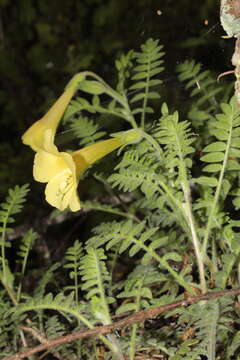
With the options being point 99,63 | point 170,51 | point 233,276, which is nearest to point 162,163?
point 233,276

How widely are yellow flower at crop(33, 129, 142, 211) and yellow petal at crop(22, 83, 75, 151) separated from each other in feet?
0.14

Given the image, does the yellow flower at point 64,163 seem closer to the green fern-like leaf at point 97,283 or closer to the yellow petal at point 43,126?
the yellow petal at point 43,126

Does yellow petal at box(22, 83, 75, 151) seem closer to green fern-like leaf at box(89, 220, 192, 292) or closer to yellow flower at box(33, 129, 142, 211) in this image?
yellow flower at box(33, 129, 142, 211)

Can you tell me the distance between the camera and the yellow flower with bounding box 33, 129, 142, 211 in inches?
57.0

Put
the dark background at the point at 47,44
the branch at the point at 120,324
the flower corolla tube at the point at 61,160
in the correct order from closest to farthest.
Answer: the branch at the point at 120,324 → the flower corolla tube at the point at 61,160 → the dark background at the point at 47,44

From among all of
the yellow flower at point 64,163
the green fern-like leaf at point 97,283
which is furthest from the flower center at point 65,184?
the green fern-like leaf at point 97,283

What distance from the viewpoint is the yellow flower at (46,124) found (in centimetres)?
153

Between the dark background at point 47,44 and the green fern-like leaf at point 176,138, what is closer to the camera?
the green fern-like leaf at point 176,138

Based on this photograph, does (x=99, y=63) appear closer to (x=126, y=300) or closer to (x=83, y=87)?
(x=83, y=87)

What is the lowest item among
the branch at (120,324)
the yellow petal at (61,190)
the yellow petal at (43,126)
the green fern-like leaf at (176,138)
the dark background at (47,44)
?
the branch at (120,324)

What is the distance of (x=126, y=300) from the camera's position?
1.71 m

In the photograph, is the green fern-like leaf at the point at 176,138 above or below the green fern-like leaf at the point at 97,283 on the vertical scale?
above

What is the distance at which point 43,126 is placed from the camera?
5.19 ft

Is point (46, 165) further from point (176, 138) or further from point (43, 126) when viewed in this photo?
point (176, 138)
